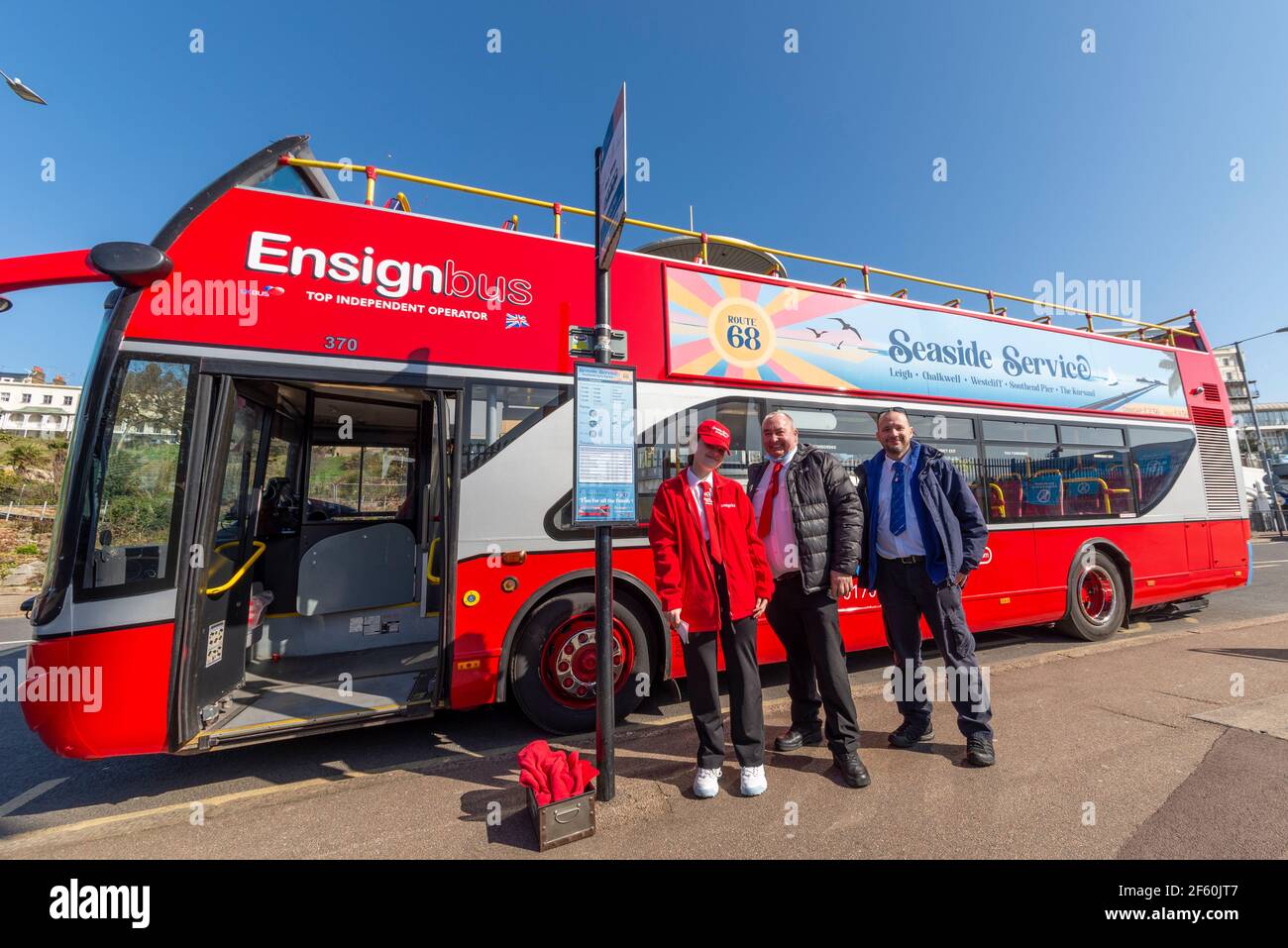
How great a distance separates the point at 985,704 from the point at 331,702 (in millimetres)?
4203

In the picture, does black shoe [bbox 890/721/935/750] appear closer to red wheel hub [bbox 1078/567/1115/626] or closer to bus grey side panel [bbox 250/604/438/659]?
bus grey side panel [bbox 250/604/438/659]

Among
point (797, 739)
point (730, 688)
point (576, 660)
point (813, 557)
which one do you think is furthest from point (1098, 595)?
point (576, 660)

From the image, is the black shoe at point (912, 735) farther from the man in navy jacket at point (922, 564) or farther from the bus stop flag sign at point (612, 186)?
the bus stop flag sign at point (612, 186)

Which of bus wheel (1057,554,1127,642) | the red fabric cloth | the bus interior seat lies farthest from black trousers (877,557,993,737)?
the bus interior seat

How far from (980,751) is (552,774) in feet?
8.51

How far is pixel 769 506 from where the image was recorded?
133 inches

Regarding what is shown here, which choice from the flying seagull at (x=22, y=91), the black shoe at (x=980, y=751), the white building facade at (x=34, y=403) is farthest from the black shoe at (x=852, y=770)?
the white building facade at (x=34, y=403)

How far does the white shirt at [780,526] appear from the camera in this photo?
3.23m

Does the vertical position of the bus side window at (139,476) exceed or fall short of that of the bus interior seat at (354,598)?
it exceeds it

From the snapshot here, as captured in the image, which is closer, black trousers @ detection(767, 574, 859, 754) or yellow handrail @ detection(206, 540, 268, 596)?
black trousers @ detection(767, 574, 859, 754)

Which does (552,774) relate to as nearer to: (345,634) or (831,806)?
(831,806)

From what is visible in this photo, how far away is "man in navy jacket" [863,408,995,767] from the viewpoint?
3.33 m

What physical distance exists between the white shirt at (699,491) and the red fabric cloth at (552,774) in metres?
1.34

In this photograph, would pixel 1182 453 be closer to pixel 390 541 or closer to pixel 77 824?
pixel 390 541
